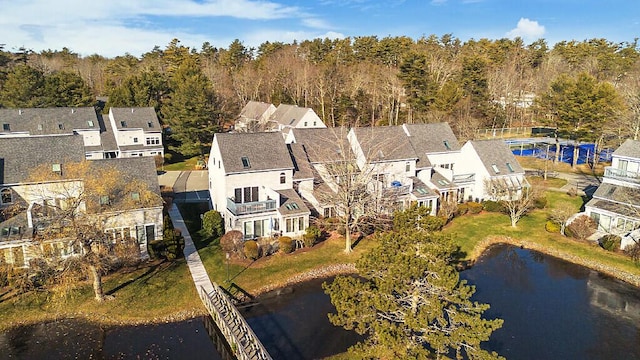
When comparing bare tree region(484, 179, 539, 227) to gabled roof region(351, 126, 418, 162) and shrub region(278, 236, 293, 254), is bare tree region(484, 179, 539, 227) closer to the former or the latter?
gabled roof region(351, 126, 418, 162)

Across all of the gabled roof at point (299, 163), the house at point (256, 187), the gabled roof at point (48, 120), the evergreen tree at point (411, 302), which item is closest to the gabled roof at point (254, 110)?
the gabled roof at point (48, 120)

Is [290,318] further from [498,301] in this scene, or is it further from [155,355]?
[498,301]

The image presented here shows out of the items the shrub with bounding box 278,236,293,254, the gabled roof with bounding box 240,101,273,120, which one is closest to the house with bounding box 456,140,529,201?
the shrub with bounding box 278,236,293,254

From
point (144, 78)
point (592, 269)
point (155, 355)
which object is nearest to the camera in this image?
point (155, 355)

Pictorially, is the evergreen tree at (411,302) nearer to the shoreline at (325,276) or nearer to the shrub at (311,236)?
the shoreline at (325,276)

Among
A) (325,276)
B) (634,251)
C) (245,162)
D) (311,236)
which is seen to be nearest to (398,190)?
(311,236)

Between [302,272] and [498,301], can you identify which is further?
[302,272]

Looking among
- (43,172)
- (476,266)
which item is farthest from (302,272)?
(43,172)
